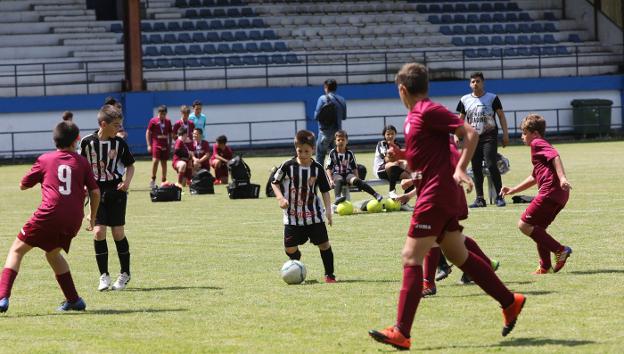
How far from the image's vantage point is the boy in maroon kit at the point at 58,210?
9.80 m

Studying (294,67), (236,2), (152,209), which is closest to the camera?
(152,209)

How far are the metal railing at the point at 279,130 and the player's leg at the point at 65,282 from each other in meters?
29.9

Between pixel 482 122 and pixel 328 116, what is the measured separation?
4.61 m

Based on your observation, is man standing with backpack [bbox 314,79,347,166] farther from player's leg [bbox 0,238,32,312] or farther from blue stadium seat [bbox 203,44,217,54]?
blue stadium seat [bbox 203,44,217,54]

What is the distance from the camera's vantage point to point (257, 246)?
1505 centimetres

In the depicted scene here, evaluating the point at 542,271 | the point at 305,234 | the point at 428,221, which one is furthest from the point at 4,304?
the point at 542,271

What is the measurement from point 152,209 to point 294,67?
22.3 meters

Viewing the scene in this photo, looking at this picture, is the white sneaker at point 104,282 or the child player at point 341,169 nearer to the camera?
the white sneaker at point 104,282

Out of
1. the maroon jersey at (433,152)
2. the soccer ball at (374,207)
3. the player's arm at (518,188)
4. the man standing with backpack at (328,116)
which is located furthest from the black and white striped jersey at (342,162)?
the maroon jersey at (433,152)

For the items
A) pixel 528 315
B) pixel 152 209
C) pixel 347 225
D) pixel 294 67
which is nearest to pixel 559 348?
pixel 528 315

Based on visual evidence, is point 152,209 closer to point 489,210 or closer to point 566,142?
point 489,210

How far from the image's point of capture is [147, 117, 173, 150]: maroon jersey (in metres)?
27.6

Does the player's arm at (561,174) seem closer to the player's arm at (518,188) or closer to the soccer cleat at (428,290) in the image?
the player's arm at (518,188)

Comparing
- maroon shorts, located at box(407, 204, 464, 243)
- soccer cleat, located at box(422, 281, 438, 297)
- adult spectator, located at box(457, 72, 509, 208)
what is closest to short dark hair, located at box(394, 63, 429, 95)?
maroon shorts, located at box(407, 204, 464, 243)
